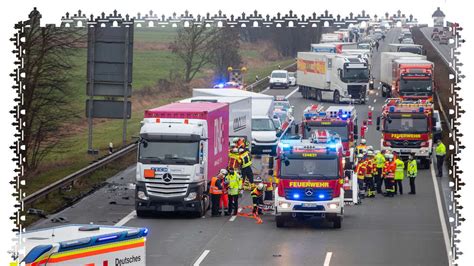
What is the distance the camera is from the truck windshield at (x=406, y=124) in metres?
48.5

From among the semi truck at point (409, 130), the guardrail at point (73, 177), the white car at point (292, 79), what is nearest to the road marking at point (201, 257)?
the guardrail at point (73, 177)

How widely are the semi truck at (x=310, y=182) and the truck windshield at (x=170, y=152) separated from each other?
8.78 feet

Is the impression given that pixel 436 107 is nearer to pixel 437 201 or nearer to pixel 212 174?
pixel 437 201

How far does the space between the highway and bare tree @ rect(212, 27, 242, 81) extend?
42.8 meters

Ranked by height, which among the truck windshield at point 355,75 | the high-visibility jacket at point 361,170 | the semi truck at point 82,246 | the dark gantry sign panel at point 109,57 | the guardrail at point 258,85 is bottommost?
the high-visibility jacket at point 361,170

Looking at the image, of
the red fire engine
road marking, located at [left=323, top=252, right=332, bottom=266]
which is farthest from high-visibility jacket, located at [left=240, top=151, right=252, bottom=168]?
road marking, located at [left=323, top=252, right=332, bottom=266]

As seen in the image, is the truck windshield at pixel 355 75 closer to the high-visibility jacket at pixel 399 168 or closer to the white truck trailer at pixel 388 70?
the white truck trailer at pixel 388 70

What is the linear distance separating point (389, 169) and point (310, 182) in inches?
338

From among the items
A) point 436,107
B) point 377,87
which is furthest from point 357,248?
point 377,87

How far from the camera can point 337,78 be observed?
251 ft

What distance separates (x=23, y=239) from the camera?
46.6 ft

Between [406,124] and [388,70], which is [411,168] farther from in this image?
[388,70]


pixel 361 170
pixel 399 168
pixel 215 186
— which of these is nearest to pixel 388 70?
pixel 399 168

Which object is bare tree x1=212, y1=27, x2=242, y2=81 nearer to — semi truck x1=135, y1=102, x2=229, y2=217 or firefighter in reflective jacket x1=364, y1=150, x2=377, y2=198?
firefighter in reflective jacket x1=364, y1=150, x2=377, y2=198
